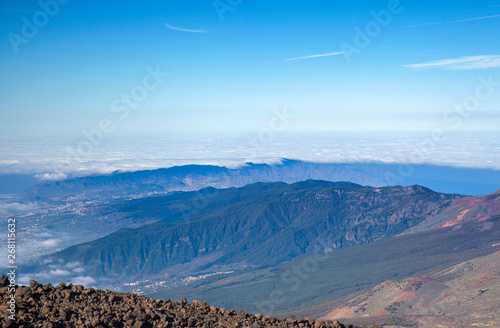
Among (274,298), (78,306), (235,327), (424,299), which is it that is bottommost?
(274,298)

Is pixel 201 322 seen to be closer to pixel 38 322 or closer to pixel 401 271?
pixel 38 322

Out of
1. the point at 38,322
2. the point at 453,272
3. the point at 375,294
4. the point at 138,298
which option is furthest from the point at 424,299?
the point at 38,322

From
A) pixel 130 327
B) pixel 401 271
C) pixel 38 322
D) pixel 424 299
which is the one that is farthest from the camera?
pixel 401 271

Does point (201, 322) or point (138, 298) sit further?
point (138, 298)

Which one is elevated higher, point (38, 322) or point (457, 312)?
point (38, 322)

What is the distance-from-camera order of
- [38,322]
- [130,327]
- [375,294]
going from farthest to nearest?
[375,294] < [130,327] < [38,322]

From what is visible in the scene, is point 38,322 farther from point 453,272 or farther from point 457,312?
point 453,272
